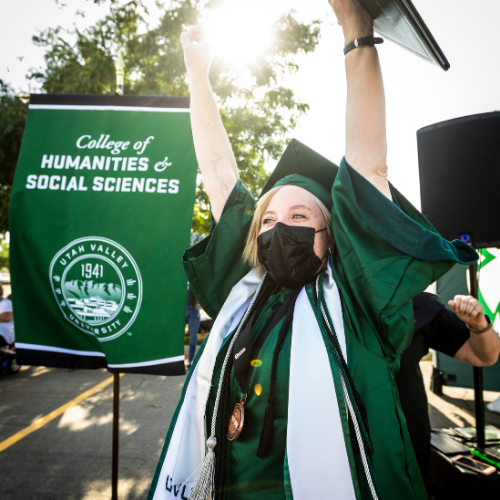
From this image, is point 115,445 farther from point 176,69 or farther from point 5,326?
point 176,69

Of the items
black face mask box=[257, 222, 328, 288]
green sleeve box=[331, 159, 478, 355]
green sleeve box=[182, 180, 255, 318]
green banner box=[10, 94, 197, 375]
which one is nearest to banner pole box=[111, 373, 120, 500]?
green banner box=[10, 94, 197, 375]

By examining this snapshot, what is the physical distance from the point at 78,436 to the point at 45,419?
620 millimetres

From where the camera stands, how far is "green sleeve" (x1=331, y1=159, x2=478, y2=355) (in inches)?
42.4

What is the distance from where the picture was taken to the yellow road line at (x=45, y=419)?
343 centimetres

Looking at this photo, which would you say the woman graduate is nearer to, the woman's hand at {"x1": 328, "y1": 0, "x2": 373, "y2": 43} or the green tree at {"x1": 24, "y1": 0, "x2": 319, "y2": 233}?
the woman's hand at {"x1": 328, "y1": 0, "x2": 373, "y2": 43}

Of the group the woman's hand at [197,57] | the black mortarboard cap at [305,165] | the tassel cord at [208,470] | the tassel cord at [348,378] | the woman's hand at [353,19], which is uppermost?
the woman's hand at [197,57]

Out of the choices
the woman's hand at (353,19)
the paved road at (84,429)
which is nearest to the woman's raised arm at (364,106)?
the woman's hand at (353,19)

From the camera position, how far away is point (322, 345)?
3.52 ft

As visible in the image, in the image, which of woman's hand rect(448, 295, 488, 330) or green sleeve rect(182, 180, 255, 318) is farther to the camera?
woman's hand rect(448, 295, 488, 330)

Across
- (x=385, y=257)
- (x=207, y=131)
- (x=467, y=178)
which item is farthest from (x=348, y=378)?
(x=467, y=178)

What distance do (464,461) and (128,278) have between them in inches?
91.4

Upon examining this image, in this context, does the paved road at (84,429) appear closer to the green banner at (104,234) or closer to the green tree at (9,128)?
the green banner at (104,234)

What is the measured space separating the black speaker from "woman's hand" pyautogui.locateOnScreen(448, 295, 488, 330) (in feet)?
2.14

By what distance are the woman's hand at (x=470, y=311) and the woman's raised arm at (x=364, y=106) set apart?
97 cm
